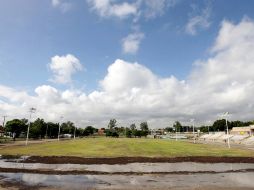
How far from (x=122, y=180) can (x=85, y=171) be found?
729cm

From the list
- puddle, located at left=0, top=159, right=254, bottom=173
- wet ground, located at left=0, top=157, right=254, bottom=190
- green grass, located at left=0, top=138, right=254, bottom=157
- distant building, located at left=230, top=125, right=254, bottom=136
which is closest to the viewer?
wet ground, located at left=0, top=157, right=254, bottom=190

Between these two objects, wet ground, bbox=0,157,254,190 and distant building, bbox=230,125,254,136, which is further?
distant building, bbox=230,125,254,136

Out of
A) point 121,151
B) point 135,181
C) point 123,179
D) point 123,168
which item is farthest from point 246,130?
point 135,181

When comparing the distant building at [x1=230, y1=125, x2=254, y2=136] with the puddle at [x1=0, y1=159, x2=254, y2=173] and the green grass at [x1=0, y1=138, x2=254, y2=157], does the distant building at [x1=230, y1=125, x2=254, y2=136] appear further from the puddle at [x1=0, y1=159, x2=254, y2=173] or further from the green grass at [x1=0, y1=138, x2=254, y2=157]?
the puddle at [x1=0, y1=159, x2=254, y2=173]

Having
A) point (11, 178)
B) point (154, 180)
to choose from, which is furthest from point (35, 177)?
point (154, 180)

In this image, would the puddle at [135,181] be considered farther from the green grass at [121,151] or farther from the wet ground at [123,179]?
the green grass at [121,151]

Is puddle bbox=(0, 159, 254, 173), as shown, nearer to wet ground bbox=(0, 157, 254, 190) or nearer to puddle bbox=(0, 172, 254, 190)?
wet ground bbox=(0, 157, 254, 190)

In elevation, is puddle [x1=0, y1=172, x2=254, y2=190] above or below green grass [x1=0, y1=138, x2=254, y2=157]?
below

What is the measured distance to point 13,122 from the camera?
146250 millimetres

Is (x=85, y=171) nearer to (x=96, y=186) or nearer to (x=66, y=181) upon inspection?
(x=66, y=181)

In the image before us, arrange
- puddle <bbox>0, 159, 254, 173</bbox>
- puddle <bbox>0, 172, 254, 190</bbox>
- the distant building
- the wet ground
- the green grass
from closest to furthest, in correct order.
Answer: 1. the wet ground
2. puddle <bbox>0, 172, 254, 190</bbox>
3. puddle <bbox>0, 159, 254, 173</bbox>
4. the green grass
5. the distant building

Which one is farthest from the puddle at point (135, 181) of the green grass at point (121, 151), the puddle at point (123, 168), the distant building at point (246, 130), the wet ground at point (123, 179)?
the distant building at point (246, 130)

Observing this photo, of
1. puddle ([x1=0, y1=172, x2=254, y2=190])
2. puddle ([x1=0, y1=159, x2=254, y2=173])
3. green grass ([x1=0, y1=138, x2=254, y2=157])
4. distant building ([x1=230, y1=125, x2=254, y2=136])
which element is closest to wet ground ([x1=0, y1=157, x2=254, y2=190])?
puddle ([x1=0, y1=172, x2=254, y2=190])

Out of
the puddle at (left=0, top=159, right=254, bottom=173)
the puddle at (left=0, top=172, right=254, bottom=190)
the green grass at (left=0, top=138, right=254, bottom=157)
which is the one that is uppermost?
the green grass at (left=0, top=138, right=254, bottom=157)
